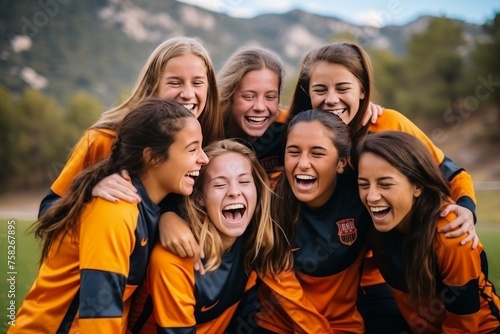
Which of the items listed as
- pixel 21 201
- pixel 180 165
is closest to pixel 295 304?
pixel 180 165

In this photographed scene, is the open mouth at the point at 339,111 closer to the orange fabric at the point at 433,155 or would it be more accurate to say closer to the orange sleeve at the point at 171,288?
the orange fabric at the point at 433,155

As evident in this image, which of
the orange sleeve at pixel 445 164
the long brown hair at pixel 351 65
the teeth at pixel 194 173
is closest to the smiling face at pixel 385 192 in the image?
the orange sleeve at pixel 445 164

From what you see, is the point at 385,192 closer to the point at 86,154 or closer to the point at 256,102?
the point at 256,102

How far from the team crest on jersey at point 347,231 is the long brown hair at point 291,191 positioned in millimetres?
275

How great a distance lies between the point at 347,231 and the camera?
3.39 meters

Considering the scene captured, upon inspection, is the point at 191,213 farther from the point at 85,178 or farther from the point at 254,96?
the point at 254,96

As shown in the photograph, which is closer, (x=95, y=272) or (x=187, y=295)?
(x=95, y=272)

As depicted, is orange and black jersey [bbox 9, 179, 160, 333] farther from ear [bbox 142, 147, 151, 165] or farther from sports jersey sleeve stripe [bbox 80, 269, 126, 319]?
ear [bbox 142, 147, 151, 165]

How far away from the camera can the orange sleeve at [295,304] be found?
10.6 ft

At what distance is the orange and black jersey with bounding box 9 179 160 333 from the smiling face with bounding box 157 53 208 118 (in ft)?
2.73

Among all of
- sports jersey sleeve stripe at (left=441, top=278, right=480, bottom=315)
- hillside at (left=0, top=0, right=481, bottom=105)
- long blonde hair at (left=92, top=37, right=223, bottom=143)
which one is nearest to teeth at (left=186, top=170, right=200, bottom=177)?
long blonde hair at (left=92, top=37, right=223, bottom=143)

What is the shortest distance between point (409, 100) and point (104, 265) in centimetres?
3559

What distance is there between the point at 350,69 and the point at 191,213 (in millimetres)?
1494

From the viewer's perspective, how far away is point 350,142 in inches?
138
